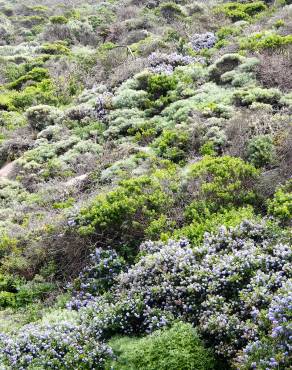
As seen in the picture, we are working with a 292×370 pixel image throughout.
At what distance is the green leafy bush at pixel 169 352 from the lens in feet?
14.8

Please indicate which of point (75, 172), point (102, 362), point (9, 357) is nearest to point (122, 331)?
point (102, 362)

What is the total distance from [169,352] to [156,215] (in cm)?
273

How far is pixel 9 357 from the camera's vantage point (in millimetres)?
5074

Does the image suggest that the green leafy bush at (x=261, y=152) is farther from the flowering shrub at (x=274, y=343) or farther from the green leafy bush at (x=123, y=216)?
the flowering shrub at (x=274, y=343)

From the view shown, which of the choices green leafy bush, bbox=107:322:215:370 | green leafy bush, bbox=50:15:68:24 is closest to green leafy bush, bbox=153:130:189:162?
green leafy bush, bbox=107:322:215:370

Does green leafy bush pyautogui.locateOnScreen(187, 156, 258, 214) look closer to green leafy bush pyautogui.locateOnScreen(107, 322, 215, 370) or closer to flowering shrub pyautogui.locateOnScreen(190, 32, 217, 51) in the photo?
green leafy bush pyautogui.locateOnScreen(107, 322, 215, 370)

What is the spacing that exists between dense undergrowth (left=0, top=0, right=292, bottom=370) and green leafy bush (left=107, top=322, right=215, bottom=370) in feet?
0.04

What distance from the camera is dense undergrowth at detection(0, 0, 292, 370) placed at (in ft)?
15.7

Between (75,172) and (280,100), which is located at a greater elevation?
(280,100)

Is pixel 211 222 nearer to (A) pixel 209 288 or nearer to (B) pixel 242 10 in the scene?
(A) pixel 209 288

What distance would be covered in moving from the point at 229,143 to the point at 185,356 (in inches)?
196

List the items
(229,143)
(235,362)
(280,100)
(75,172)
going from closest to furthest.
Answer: (235,362), (229,143), (280,100), (75,172)

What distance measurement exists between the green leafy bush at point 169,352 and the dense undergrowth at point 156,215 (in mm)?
14

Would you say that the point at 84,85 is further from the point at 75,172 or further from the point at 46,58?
the point at 75,172
